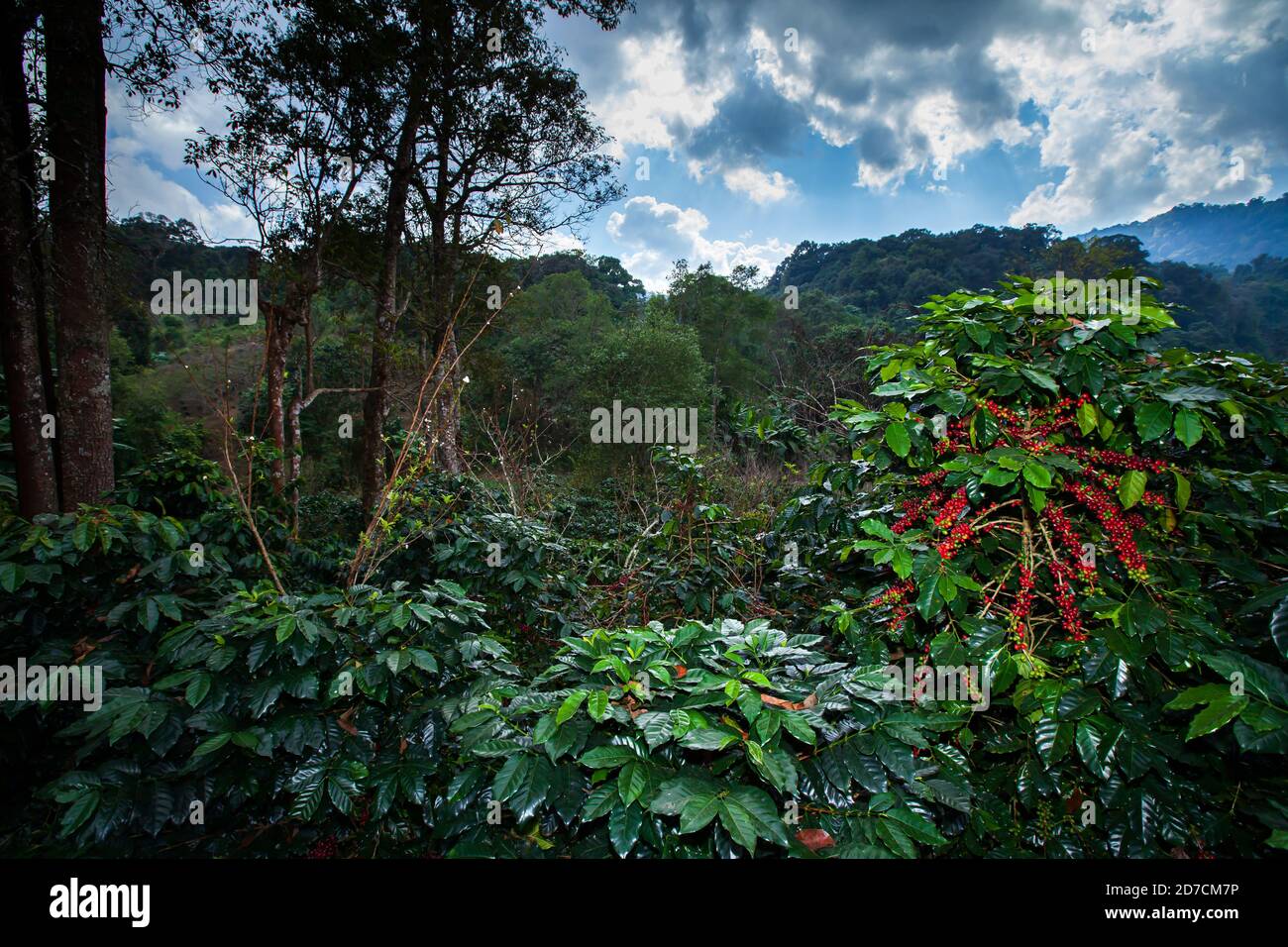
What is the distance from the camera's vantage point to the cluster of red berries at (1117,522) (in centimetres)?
135

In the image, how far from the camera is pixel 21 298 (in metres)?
3.62

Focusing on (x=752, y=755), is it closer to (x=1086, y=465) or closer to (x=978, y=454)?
(x=978, y=454)

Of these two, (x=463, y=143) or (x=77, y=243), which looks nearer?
(x=77, y=243)

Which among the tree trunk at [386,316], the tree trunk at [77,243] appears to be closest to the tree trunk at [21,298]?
the tree trunk at [77,243]

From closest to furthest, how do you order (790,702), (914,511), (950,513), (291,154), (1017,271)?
(790,702)
(950,513)
(914,511)
(291,154)
(1017,271)

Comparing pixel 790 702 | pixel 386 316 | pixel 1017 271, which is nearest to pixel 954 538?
pixel 790 702

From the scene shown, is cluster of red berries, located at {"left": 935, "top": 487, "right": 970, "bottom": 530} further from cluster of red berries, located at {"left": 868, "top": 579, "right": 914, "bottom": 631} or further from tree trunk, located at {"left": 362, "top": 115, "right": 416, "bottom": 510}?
tree trunk, located at {"left": 362, "top": 115, "right": 416, "bottom": 510}

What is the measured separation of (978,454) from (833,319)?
88.9ft

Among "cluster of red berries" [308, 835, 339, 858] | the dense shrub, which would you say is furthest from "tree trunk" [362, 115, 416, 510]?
"cluster of red berries" [308, 835, 339, 858]

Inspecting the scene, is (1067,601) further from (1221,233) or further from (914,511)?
(1221,233)

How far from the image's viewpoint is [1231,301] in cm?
2356

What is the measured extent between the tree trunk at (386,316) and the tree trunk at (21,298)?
3337 mm

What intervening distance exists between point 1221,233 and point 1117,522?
42861mm
